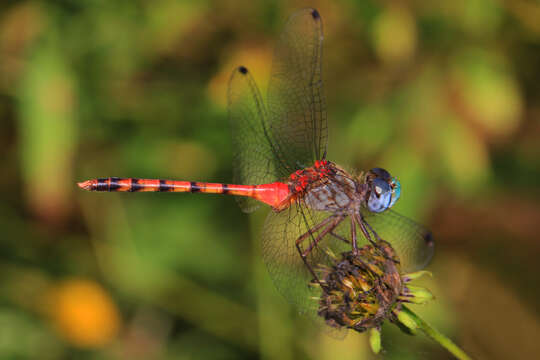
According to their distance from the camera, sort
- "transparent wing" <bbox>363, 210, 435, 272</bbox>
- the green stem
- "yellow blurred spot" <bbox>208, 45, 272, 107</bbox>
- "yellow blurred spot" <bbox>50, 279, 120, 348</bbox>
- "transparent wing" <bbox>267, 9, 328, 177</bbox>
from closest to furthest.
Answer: the green stem, "transparent wing" <bbox>363, 210, 435, 272</bbox>, "transparent wing" <bbox>267, 9, 328, 177</bbox>, "yellow blurred spot" <bbox>50, 279, 120, 348</bbox>, "yellow blurred spot" <bbox>208, 45, 272, 107</bbox>

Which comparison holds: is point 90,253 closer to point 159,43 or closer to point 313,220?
point 159,43

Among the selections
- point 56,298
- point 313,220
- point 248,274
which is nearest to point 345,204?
point 313,220

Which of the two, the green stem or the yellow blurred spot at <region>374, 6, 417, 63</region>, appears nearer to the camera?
the green stem

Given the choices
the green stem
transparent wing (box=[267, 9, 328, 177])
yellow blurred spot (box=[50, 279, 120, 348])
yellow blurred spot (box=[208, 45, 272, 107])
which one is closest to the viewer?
the green stem

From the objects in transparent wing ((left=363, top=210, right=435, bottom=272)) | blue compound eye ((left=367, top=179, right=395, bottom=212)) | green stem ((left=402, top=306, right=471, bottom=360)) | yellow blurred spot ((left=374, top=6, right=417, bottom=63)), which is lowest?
green stem ((left=402, top=306, right=471, bottom=360))

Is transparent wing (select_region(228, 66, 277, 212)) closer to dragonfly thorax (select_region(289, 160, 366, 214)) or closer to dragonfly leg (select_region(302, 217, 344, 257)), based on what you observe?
dragonfly thorax (select_region(289, 160, 366, 214))

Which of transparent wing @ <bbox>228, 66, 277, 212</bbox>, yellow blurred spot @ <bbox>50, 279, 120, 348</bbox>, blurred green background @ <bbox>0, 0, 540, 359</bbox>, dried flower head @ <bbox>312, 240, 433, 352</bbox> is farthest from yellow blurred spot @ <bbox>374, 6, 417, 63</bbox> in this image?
yellow blurred spot @ <bbox>50, 279, 120, 348</bbox>

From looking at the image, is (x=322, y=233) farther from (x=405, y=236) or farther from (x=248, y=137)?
(x=248, y=137)

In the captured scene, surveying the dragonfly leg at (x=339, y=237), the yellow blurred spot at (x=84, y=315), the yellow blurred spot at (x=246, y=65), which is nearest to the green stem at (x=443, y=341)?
the dragonfly leg at (x=339, y=237)
